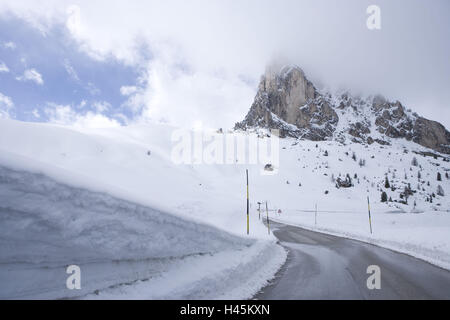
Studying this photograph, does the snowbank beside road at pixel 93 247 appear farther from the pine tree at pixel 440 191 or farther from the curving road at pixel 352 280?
the pine tree at pixel 440 191

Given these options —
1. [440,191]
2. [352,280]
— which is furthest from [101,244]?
[440,191]

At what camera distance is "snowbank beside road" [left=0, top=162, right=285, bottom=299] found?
382cm

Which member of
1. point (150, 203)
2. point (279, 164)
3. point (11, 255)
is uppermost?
point (279, 164)

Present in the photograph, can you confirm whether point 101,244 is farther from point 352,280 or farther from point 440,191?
point 440,191

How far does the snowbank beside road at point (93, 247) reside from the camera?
3.82m

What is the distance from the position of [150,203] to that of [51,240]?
2.03 metres

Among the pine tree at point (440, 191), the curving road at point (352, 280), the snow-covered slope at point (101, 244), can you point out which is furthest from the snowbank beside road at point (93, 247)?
the pine tree at point (440, 191)

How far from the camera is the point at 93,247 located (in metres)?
4.39

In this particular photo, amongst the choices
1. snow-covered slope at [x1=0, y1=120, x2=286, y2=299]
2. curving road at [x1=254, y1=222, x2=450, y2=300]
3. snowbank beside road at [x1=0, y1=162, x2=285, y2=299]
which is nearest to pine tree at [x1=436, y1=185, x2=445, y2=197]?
curving road at [x1=254, y1=222, x2=450, y2=300]
